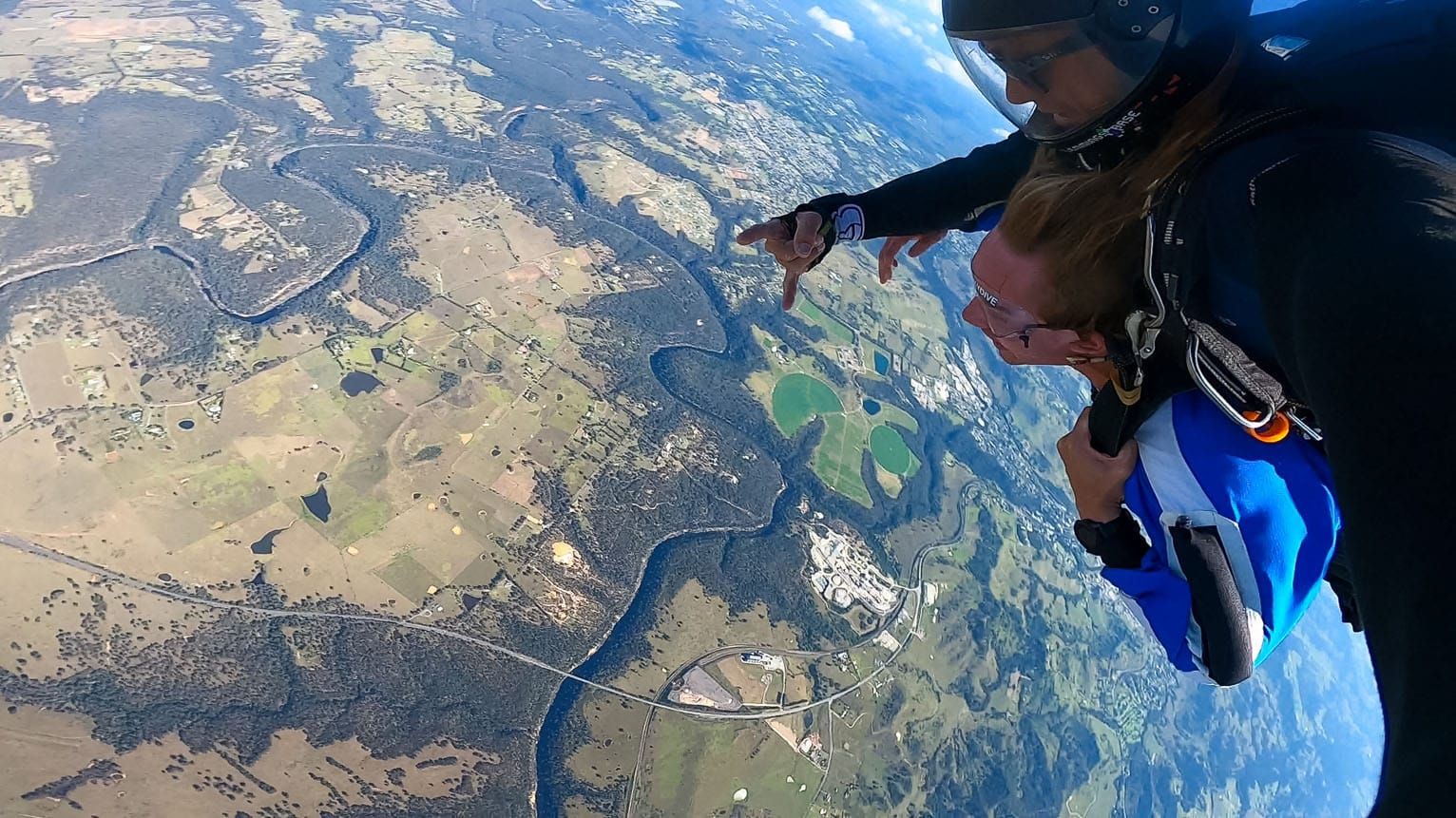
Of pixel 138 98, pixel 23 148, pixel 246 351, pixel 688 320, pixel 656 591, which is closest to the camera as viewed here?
pixel 656 591

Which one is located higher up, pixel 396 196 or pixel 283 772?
pixel 396 196

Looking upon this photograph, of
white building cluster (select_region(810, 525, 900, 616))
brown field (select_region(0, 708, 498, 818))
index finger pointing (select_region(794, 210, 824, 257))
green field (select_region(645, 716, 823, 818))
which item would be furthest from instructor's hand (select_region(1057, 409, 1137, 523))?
white building cluster (select_region(810, 525, 900, 616))

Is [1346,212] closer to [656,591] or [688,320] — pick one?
[656,591]

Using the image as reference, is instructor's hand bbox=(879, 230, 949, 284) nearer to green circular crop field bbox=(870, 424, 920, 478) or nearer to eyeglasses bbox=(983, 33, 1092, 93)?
eyeglasses bbox=(983, 33, 1092, 93)

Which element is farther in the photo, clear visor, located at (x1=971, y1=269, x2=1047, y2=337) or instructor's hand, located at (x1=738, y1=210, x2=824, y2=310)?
instructor's hand, located at (x1=738, y1=210, x2=824, y2=310)

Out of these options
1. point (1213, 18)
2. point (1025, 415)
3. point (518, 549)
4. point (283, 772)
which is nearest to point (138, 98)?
point (518, 549)

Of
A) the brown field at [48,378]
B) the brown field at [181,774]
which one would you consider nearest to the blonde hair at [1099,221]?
the brown field at [181,774]

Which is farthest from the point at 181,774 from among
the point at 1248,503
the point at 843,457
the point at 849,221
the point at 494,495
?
the point at 843,457
